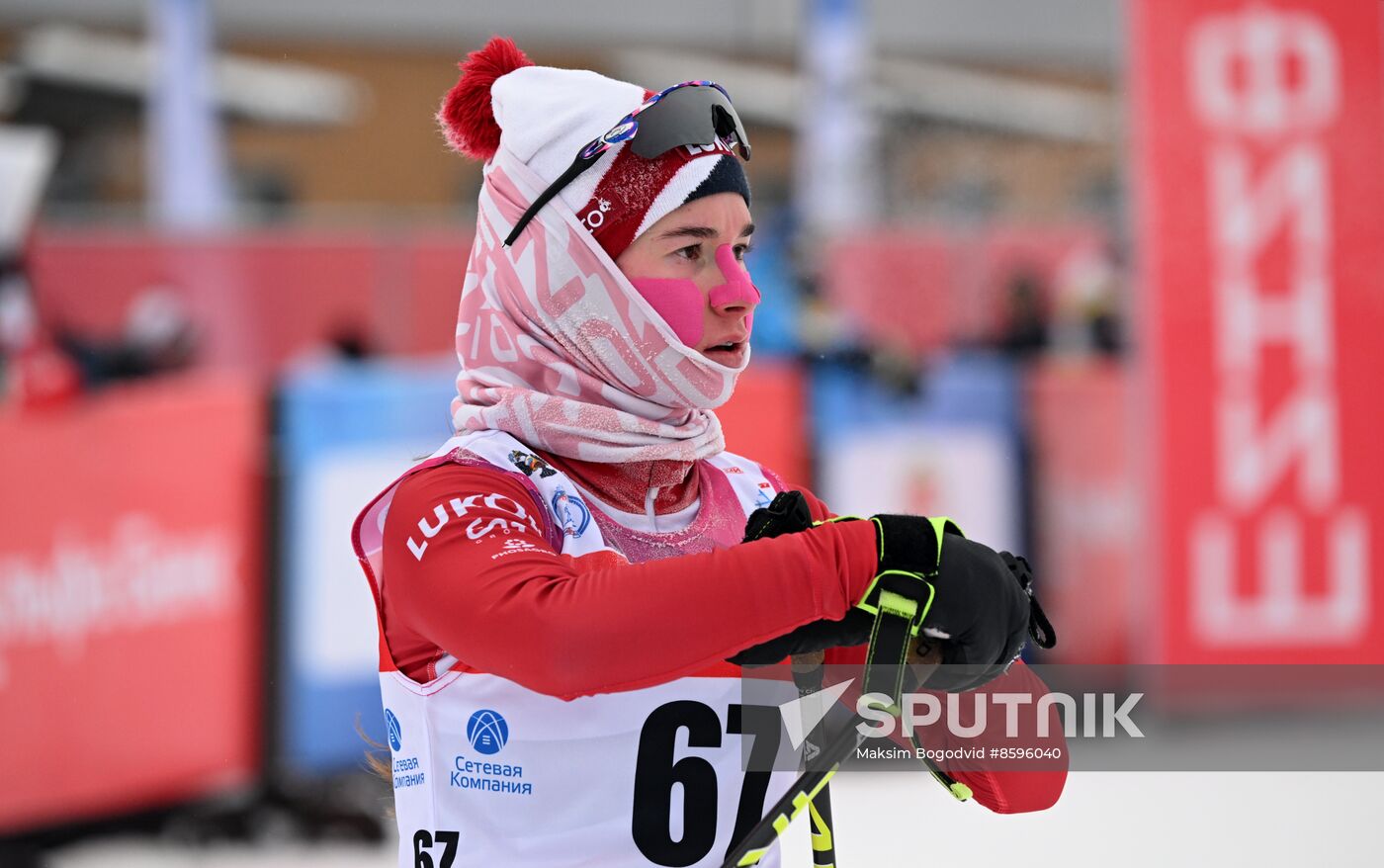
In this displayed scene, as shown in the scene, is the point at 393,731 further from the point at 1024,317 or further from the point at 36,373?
the point at 1024,317

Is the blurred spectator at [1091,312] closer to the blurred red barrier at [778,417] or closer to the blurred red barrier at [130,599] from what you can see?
A: the blurred red barrier at [778,417]

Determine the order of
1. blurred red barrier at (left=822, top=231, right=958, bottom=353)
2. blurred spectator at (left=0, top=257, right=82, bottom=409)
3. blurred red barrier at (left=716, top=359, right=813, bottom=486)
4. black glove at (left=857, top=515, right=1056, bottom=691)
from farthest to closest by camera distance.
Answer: blurred red barrier at (left=822, top=231, right=958, bottom=353)
blurred red barrier at (left=716, top=359, right=813, bottom=486)
blurred spectator at (left=0, top=257, right=82, bottom=409)
black glove at (left=857, top=515, right=1056, bottom=691)

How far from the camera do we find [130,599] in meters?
5.37

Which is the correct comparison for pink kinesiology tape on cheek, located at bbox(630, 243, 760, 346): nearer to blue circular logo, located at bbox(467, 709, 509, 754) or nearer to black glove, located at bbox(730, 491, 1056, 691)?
black glove, located at bbox(730, 491, 1056, 691)

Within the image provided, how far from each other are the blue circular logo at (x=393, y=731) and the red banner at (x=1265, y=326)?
5.04 m

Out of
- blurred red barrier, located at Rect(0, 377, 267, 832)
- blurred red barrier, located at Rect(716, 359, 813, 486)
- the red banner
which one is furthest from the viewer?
blurred red barrier, located at Rect(716, 359, 813, 486)

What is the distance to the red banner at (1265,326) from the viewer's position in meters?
6.35

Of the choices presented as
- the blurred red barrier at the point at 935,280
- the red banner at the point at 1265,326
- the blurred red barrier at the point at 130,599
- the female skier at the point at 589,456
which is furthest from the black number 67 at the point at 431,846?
the blurred red barrier at the point at 935,280

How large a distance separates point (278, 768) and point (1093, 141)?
58.3 feet

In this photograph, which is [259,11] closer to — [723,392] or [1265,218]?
[1265,218]

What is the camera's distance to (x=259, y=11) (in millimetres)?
19422

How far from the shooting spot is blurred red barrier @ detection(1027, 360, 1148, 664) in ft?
24.3

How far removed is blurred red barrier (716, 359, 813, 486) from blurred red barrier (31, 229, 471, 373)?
7.56 feet

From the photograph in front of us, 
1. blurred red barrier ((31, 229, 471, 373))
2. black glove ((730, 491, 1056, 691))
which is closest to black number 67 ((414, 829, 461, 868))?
black glove ((730, 491, 1056, 691))
